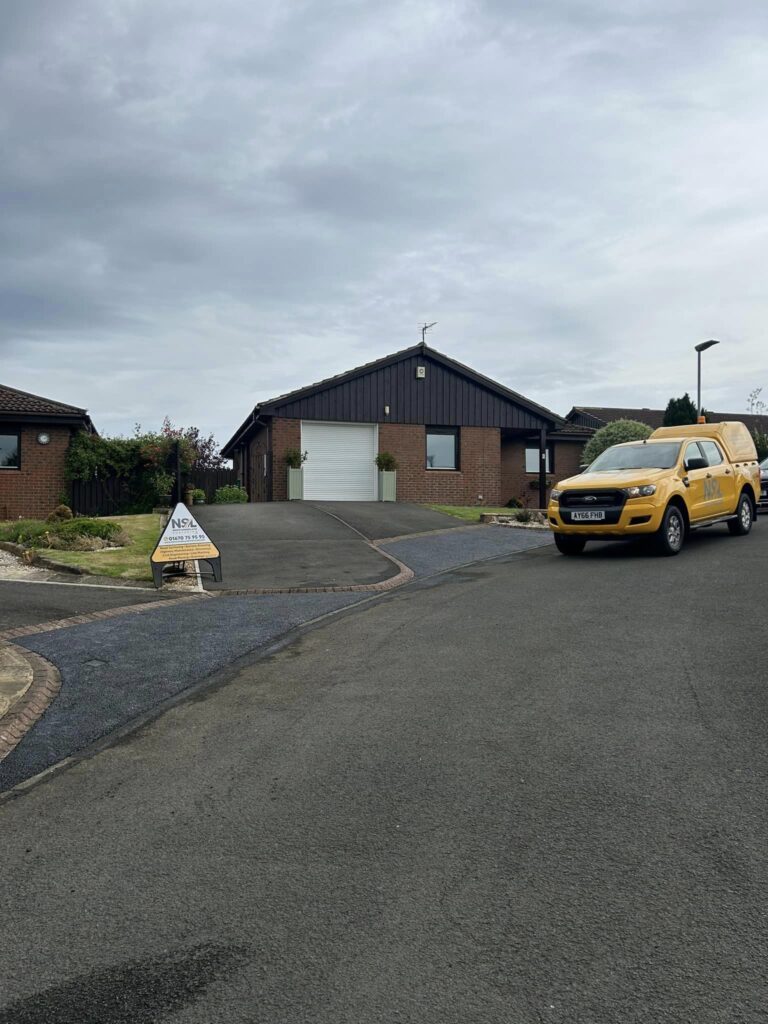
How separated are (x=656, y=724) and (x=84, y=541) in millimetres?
11837

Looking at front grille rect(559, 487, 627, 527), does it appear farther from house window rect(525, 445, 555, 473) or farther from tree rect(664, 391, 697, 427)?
Answer: tree rect(664, 391, 697, 427)

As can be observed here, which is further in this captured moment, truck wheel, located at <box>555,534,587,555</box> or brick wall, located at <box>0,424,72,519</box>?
brick wall, located at <box>0,424,72,519</box>

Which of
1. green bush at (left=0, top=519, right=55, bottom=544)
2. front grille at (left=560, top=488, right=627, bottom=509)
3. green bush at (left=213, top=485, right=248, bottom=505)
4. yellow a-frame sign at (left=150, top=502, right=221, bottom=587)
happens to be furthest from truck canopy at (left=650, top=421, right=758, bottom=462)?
green bush at (left=213, top=485, right=248, bottom=505)

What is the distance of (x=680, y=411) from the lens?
36.5 m

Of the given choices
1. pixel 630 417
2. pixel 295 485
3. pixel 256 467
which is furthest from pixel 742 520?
pixel 630 417

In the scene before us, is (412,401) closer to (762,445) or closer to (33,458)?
(33,458)

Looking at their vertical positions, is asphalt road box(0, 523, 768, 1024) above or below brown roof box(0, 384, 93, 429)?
below

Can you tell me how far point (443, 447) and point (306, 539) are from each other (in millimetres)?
14356

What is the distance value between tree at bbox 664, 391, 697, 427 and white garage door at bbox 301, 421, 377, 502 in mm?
15136

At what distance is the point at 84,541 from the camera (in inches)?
579

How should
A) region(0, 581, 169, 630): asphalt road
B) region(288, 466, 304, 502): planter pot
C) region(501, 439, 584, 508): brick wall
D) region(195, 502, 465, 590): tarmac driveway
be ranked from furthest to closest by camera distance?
1. region(501, 439, 584, 508): brick wall
2. region(288, 466, 304, 502): planter pot
3. region(195, 502, 465, 590): tarmac driveway
4. region(0, 581, 169, 630): asphalt road

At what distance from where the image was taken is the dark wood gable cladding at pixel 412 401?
27.6 m

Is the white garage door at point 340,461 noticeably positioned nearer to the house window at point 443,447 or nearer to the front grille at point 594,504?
the house window at point 443,447

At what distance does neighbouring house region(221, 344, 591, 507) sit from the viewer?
27.6 metres
